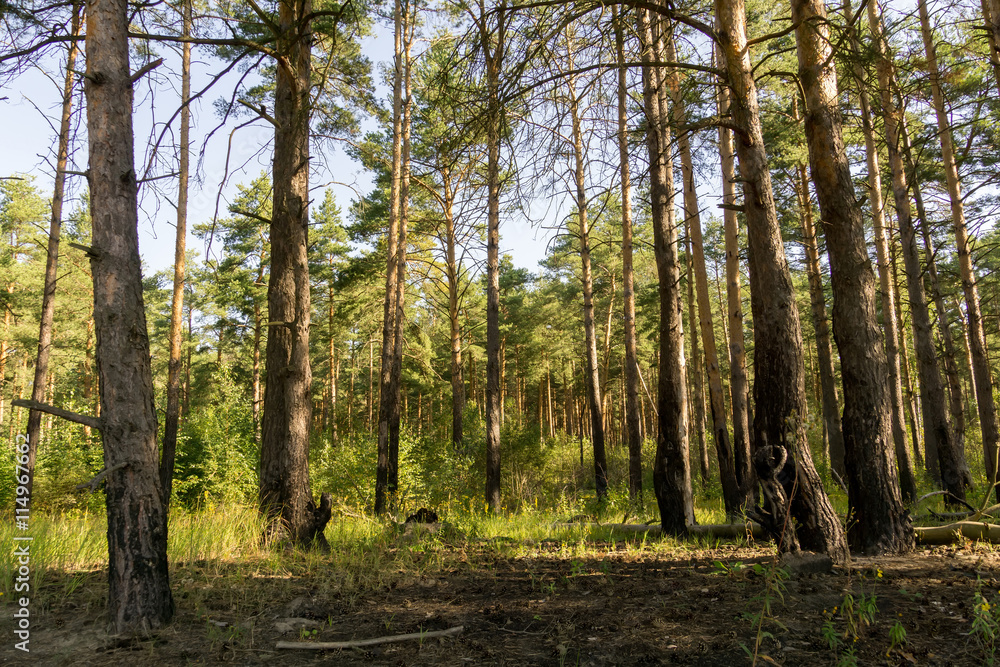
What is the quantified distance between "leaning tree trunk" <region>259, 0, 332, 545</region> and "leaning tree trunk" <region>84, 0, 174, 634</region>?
197cm

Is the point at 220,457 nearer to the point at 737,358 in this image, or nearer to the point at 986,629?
the point at 737,358

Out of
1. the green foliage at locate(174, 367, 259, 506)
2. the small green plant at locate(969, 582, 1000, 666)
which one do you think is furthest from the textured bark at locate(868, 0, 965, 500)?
the green foliage at locate(174, 367, 259, 506)

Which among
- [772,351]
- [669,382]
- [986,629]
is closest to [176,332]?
[669,382]

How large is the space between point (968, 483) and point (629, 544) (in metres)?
6.84

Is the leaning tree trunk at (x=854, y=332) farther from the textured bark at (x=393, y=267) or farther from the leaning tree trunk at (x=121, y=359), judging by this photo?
the textured bark at (x=393, y=267)

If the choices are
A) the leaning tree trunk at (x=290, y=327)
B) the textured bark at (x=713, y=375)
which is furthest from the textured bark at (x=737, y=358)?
the leaning tree trunk at (x=290, y=327)

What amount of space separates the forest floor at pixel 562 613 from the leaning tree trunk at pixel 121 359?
13.5 inches

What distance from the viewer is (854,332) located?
5.30 meters

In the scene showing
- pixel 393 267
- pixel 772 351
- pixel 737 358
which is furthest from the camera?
pixel 393 267

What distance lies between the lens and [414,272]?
15633mm

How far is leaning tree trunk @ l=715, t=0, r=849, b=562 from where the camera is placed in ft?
15.7

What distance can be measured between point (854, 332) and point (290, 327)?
5917mm

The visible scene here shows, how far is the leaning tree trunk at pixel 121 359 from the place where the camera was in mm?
3551

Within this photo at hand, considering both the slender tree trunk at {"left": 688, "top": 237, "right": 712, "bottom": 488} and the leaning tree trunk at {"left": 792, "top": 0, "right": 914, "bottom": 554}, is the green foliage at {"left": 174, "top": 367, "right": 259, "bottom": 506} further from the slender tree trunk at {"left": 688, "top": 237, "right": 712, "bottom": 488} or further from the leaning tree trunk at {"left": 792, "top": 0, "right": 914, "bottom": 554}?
the leaning tree trunk at {"left": 792, "top": 0, "right": 914, "bottom": 554}
